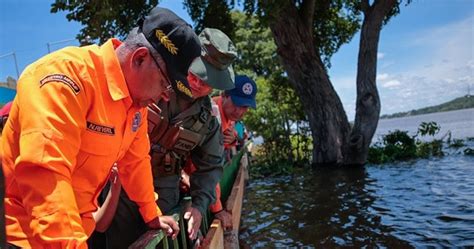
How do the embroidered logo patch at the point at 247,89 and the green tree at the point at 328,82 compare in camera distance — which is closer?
the embroidered logo patch at the point at 247,89

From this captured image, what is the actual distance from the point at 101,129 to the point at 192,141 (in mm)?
1336

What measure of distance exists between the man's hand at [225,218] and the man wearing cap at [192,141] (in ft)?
2.33

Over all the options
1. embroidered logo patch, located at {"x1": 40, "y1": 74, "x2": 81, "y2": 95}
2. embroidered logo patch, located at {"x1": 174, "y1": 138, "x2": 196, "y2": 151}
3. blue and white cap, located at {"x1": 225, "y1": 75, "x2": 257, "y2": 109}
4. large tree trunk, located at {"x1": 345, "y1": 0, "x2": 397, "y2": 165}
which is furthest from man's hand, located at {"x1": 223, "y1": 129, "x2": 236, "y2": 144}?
large tree trunk, located at {"x1": 345, "y1": 0, "x2": 397, "y2": 165}

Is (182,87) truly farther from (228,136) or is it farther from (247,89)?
(228,136)

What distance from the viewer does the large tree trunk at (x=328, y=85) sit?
1366 cm

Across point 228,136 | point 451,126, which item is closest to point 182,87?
point 228,136

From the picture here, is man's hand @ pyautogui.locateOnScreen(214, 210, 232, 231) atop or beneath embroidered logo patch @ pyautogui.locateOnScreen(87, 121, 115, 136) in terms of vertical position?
beneath

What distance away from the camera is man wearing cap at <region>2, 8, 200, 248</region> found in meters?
1.32

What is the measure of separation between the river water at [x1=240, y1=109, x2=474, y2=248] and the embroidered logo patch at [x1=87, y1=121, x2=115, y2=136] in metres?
4.80

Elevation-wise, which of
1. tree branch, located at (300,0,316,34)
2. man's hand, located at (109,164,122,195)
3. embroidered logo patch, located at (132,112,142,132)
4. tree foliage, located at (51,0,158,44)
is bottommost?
man's hand, located at (109,164,122,195)

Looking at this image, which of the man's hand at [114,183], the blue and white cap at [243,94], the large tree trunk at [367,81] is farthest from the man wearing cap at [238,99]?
the large tree trunk at [367,81]

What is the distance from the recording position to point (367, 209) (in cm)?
783

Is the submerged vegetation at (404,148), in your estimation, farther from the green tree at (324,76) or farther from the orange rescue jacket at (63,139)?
the orange rescue jacket at (63,139)

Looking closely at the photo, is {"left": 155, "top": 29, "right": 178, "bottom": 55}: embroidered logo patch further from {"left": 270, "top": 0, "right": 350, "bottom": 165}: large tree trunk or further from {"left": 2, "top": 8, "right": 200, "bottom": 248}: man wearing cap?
{"left": 270, "top": 0, "right": 350, "bottom": 165}: large tree trunk
